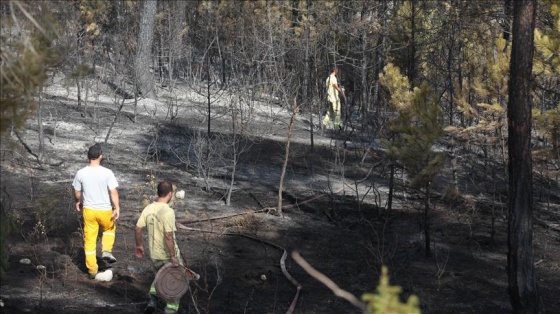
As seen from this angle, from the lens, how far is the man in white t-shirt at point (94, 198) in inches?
354

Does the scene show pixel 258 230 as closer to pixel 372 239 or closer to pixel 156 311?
pixel 372 239

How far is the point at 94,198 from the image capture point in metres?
9.01

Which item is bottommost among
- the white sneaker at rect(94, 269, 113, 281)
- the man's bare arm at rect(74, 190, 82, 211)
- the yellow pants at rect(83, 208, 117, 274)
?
the white sneaker at rect(94, 269, 113, 281)

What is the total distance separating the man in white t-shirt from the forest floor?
34 centimetres

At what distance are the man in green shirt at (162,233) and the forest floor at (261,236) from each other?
0.39 meters

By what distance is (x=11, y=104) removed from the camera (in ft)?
19.6

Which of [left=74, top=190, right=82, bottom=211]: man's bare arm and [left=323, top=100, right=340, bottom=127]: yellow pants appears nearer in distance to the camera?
[left=74, top=190, right=82, bottom=211]: man's bare arm

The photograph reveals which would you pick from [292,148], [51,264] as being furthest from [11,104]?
[292,148]

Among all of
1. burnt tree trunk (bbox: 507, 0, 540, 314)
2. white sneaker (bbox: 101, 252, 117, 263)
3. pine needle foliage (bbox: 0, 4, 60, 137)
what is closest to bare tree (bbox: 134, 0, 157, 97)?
white sneaker (bbox: 101, 252, 117, 263)

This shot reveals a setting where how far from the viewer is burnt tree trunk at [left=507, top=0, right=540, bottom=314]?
8727 mm

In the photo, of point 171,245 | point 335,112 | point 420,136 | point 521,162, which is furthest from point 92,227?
point 335,112

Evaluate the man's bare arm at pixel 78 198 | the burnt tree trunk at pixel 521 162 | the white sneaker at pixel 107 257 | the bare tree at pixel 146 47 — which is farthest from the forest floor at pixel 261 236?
the bare tree at pixel 146 47

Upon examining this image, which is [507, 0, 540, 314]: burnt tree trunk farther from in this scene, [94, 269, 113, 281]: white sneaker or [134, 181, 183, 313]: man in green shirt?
[94, 269, 113, 281]: white sneaker

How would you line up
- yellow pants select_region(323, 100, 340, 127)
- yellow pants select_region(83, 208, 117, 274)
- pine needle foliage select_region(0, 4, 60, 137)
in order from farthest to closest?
1. yellow pants select_region(323, 100, 340, 127)
2. yellow pants select_region(83, 208, 117, 274)
3. pine needle foliage select_region(0, 4, 60, 137)
